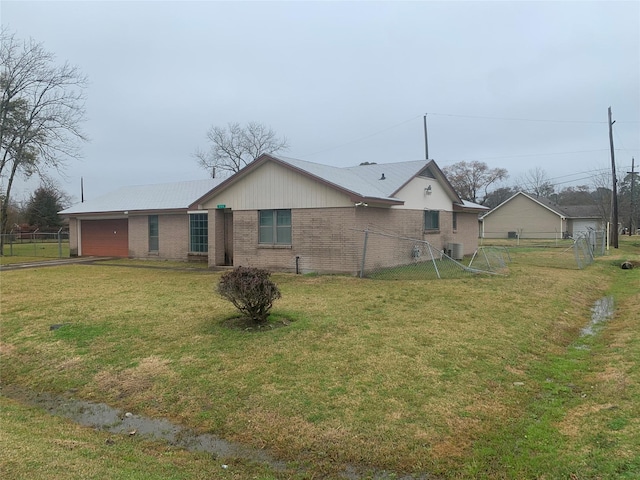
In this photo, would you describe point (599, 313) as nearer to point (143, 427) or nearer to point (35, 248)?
point (143, 427)

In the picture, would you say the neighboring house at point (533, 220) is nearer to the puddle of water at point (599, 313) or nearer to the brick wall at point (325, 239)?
the brick wall at point (325, 239)

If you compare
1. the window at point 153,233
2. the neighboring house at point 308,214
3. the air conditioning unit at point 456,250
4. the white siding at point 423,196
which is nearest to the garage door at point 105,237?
the window at point 153,233

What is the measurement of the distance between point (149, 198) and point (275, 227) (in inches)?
470

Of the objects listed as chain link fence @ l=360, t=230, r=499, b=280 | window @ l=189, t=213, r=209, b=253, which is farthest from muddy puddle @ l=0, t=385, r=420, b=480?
window @ l=189, t=213, r=209, b=253

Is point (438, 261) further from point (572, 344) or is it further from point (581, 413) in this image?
point (581, 413)

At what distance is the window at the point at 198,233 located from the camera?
819 inches

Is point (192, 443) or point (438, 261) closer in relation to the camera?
point (192, 443)

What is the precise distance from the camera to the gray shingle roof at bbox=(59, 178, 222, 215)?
899 inches

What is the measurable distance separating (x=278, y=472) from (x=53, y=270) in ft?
58.1

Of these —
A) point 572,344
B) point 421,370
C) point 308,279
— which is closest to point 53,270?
point 308,279

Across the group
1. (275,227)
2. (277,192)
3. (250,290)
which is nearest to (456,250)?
(275,227)

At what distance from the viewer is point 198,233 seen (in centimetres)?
2102

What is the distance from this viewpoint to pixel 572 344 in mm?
7305

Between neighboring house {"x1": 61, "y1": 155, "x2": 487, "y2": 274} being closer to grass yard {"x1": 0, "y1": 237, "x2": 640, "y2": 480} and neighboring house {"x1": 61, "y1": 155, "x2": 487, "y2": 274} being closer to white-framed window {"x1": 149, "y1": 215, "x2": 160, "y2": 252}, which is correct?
white-framed window {"x1": 149, "y1": 215, "x2": 160, "y2": 252}
